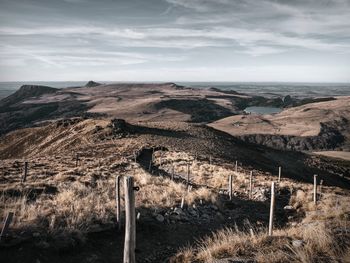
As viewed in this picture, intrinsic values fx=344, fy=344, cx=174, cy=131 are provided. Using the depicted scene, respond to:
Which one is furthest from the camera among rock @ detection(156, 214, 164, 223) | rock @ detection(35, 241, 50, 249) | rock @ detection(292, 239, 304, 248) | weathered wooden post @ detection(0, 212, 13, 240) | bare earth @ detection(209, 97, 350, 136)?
bare earth @ detection(209, 97, 350, 136)

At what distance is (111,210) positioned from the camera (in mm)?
14344

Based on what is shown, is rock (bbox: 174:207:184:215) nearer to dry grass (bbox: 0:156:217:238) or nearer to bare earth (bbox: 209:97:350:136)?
dry grass (bbox: 0:156:217:238)

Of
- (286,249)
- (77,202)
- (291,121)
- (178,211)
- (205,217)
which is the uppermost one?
(286,249)

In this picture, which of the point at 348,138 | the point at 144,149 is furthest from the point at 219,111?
the point at 144,149

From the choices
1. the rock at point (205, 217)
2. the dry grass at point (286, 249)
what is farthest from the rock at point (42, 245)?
the rock at point (205, 217)

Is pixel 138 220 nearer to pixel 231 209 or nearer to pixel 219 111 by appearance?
pixel 231 209

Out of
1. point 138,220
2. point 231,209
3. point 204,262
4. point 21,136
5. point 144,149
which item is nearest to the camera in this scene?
point 204,262

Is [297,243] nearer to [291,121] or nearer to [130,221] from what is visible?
[130,221]

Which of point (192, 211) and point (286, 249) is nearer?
point (286, 249)

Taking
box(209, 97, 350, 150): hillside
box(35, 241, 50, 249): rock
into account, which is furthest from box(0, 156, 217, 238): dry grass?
box(209, 97, 350, 150): hillside

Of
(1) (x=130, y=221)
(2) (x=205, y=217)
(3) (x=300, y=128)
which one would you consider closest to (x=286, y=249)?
(1) (x=130, y=221)

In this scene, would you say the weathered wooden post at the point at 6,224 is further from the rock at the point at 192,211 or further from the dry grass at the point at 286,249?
the rock at the point at 192,211

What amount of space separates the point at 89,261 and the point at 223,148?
44166 mm

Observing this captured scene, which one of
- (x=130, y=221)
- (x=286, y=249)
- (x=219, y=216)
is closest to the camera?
(x=130, y=221)
